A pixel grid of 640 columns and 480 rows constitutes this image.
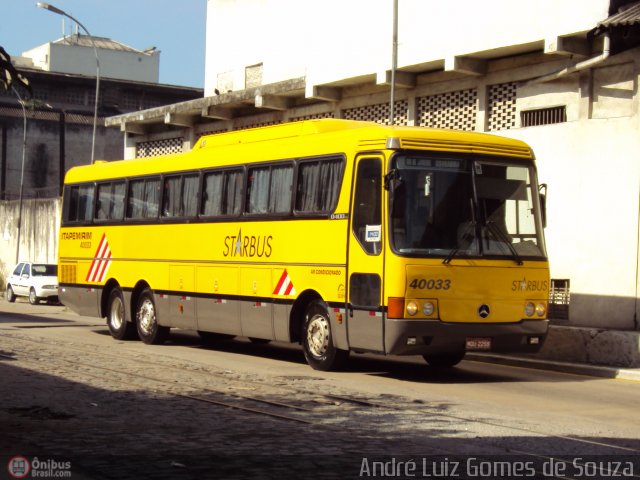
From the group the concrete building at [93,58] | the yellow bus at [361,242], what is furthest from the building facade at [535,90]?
the concrete building at [93,58]

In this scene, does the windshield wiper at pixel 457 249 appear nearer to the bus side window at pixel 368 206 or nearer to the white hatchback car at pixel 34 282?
the bus side window at pixel 368 206

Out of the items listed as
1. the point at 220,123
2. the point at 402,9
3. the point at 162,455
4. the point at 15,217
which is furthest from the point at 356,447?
the point at 15,217

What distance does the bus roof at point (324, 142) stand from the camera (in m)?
15.4

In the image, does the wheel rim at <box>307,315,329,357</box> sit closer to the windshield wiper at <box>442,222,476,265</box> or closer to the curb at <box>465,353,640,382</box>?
the windshield wiper at <box>442,222,476,265</box>

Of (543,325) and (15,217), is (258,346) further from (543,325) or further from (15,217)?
(15,217)

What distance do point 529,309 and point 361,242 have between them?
2.51 m

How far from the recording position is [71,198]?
24.9m

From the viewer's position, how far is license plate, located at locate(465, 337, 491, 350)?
1506 centimetres

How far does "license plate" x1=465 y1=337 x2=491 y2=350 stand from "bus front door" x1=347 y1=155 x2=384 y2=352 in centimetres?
116

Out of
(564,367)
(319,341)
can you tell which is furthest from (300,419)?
(564,367)

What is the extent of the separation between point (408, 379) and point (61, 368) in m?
4.72

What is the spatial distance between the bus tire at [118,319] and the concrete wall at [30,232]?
22410 millimetres

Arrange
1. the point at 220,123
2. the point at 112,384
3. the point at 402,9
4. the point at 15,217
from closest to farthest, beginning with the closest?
1. the point at 112,384
2. the point at 402,9
3. the point at 220,123
4. the point at 15,217

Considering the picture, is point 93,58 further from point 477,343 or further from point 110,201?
point 477,343
